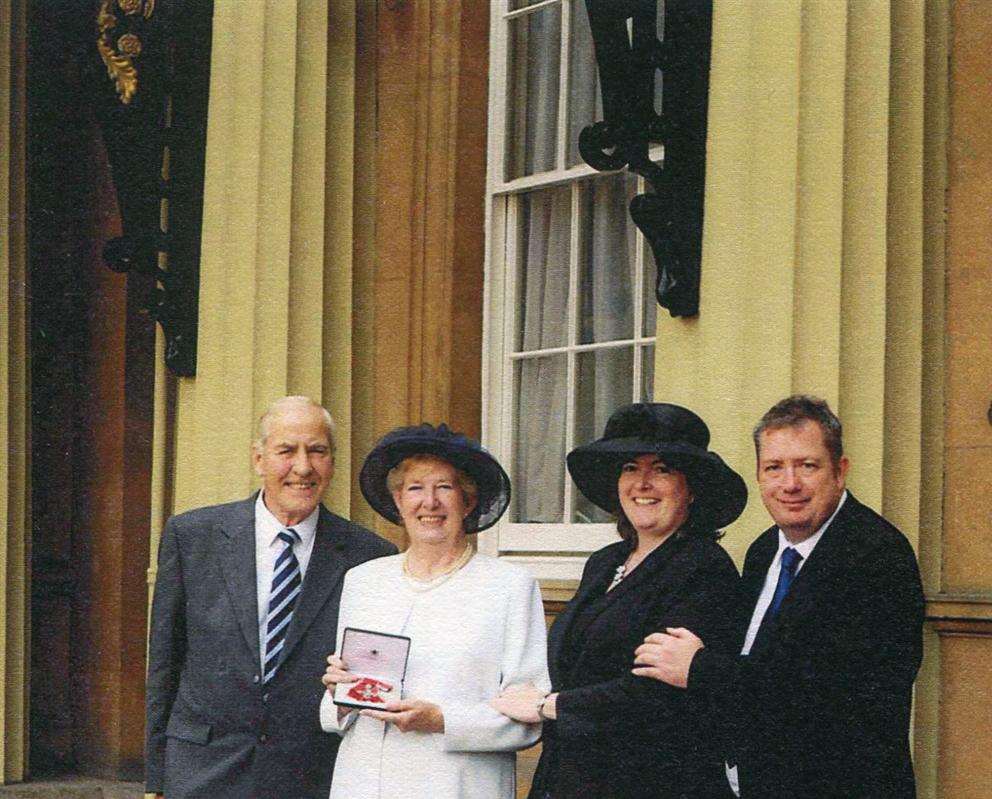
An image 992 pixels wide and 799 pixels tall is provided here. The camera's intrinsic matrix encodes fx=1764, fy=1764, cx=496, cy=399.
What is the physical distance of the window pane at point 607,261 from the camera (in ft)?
20.4

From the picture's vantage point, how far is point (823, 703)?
3615 millimetres

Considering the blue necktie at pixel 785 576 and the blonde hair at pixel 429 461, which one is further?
the blonde hair at pixel 429 461

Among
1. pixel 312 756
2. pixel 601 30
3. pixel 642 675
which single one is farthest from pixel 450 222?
pixel 642 675

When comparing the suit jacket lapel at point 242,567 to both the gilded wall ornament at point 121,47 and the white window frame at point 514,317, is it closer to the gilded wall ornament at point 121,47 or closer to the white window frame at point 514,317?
the white window frame at point 514,317

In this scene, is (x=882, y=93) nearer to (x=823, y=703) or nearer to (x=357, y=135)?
(x=823, y=703)

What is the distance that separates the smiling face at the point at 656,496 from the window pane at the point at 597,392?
2.10m

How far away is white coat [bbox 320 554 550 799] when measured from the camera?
4070 mm

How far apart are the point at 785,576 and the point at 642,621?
0.33 meters

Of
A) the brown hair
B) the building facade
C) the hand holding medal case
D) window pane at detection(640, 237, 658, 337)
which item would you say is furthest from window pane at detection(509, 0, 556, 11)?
the hand holding medal case

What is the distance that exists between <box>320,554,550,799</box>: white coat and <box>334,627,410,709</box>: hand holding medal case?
0.36 feet

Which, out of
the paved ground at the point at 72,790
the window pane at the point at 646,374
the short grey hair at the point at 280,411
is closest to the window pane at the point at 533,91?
the window pane at the point at 646,374

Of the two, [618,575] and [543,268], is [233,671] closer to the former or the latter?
[618,575]

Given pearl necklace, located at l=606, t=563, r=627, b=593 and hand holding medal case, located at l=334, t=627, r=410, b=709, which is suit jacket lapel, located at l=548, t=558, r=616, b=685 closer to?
pearl necklace, located at l=606, t=563, r=627, b=593

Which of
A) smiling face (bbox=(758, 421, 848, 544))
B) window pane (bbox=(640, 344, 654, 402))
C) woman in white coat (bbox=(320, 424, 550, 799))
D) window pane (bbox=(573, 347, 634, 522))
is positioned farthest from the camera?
window pane (bbox=(573, 347, 634, 522))
